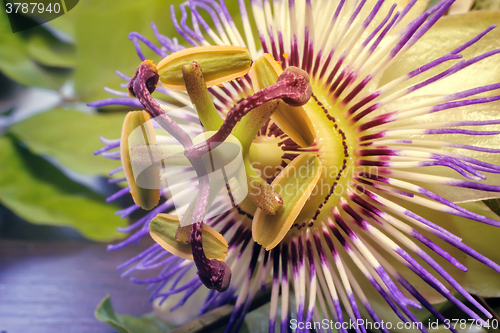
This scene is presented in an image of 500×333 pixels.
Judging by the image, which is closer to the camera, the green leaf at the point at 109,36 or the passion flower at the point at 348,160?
the passion flower at the point at 348,160

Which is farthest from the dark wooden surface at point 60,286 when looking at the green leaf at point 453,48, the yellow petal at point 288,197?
the green leaf at point 453,48

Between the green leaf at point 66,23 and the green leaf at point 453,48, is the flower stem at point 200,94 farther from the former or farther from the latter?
the green leaf at point 66,23

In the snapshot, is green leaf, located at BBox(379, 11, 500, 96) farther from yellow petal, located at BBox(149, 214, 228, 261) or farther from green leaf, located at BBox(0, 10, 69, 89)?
green leaf, located at BBox(0, 10, 69, 89)

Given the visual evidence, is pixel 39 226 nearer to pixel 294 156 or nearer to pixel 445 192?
pixel 294 156

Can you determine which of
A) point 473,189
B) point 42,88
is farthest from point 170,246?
point 42,88

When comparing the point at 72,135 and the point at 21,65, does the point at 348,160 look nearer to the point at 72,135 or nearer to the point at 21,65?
the point at 72,135

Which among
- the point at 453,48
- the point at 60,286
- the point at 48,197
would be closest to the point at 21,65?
the point at 48,197

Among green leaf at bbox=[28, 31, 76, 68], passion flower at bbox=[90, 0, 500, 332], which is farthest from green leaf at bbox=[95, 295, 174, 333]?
green leaf at bbox=[28, 31, 76, 68]
